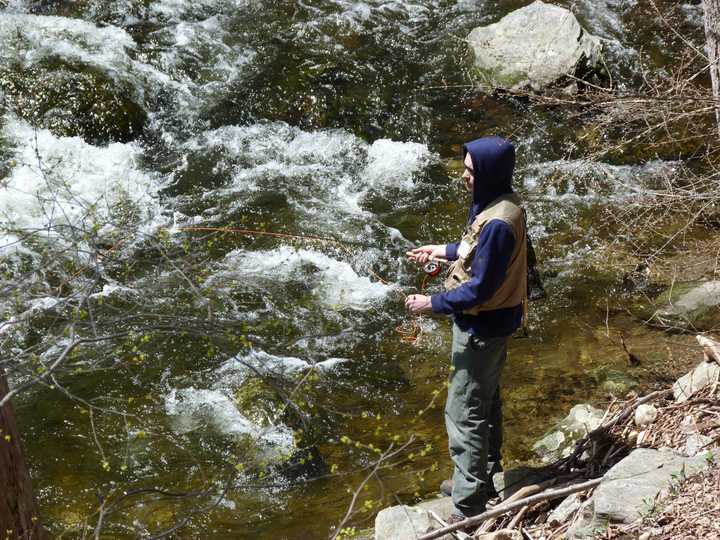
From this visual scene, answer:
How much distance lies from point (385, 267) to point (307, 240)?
32.2 inches

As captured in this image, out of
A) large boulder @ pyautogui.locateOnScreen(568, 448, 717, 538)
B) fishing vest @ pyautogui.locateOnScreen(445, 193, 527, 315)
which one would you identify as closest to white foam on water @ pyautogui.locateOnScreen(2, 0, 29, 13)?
fishing vest @ pyautogui.locateOnScreen(445, 193, 527, 315)

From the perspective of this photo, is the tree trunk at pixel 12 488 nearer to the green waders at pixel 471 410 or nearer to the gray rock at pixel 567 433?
the green waders at pixel 471 410

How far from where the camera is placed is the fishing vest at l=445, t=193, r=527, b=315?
12.2ft

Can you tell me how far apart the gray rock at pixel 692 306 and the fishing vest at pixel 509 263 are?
2.94 meters

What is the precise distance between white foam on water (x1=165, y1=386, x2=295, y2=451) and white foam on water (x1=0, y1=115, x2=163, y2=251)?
240 centimetres

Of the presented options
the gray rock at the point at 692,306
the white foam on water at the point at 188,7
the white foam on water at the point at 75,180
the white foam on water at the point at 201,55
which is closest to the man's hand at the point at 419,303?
the gray rock at the point at 692,306

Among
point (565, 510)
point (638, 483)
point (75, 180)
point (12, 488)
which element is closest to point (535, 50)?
point (75, 180)

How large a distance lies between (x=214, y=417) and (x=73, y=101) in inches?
191

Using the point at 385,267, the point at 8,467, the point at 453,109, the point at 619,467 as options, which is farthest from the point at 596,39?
the point at 8,467

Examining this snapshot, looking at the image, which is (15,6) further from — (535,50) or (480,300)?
(480,300)

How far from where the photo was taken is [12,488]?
4.05 m

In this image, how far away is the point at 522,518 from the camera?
13.7 feet

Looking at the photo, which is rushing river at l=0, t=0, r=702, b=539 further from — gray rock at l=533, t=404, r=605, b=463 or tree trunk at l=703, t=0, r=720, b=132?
tree trunk at l=703, t=0, r=720, b=132

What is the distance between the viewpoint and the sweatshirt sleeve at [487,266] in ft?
12.1
